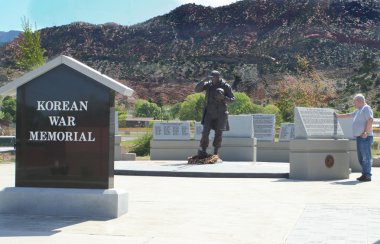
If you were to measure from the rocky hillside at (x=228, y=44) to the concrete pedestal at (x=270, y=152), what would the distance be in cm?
8110

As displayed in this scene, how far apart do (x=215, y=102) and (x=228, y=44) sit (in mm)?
130618

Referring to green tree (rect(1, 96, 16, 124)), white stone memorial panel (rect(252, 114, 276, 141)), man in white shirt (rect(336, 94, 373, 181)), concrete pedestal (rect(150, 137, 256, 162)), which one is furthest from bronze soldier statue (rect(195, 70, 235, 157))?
green tree (rect(1, 96, 16, 124))

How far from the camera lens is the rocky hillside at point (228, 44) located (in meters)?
114

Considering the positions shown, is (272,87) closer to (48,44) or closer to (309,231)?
(48,44)

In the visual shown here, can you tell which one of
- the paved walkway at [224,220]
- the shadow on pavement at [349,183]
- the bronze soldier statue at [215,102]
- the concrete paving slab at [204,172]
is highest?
the bronze soldier statue at [215,102]

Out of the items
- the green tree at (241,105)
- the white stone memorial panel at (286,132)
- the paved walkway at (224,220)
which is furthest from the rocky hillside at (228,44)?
the paved walkway at (224,220)

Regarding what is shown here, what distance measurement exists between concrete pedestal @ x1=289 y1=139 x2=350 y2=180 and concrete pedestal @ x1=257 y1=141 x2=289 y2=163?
7.71 meters

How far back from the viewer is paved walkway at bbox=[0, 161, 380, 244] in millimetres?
6453

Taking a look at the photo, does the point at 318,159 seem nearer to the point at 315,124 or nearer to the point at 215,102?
the point at 315,124

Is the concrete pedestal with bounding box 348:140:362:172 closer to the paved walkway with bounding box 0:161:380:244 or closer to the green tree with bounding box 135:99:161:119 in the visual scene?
the paved walkway with bounding box 0:161:380:244

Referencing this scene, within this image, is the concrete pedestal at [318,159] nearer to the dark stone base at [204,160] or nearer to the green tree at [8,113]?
the dark stone base at [204,160]

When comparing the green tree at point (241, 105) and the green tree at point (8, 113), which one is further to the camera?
the green tree at point (8, 113)

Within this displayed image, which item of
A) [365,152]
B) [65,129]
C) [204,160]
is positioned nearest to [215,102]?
[204,160]

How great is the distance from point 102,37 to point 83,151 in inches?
5899
